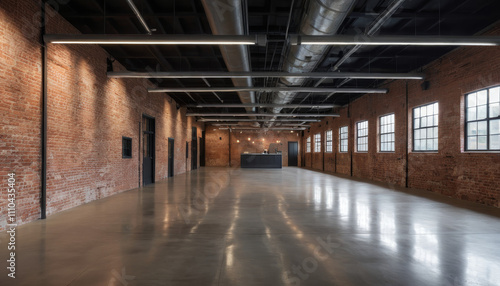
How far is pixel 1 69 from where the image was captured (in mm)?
3980

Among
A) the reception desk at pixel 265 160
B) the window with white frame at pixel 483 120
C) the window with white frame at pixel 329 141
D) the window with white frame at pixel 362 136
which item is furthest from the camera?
the reception desk at pixel 265 160

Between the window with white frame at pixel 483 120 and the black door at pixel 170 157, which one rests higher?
the window with white frame at pixel 483 120

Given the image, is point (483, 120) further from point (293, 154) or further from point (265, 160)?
point (293, 154)

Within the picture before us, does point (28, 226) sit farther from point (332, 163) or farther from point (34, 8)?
point (332, 163)

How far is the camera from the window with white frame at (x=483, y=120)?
5957 mm

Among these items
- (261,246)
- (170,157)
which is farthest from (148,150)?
(261,246)

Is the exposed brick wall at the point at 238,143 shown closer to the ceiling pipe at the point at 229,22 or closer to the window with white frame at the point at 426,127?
the window with white frame at the point at 426,127

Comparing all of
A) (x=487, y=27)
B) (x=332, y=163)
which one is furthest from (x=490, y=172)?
(x=332, y=163)

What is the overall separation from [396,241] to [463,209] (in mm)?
3204

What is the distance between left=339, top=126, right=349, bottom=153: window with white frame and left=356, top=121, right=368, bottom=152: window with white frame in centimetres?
127

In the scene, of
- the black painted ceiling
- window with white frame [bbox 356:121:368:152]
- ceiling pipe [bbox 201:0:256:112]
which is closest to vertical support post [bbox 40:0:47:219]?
the black painted ceiling

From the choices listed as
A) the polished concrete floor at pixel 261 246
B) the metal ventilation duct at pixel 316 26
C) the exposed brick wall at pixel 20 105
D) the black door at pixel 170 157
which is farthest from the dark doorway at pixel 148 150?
the metal ventilation duct at pixel 316 26

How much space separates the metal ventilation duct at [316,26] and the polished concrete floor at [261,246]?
3267 mm

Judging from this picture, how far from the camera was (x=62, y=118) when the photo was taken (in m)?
5.37
